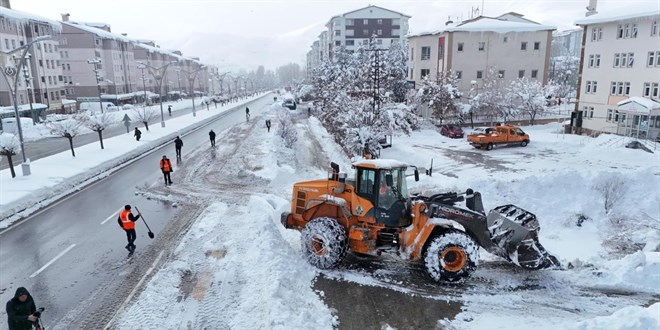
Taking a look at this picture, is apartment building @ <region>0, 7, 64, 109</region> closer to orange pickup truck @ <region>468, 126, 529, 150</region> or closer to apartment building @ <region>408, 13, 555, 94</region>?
apartment building @ <region>408, 13, 555, 94</region>

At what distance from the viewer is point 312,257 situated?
10352 millimetres

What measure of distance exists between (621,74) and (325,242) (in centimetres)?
3419

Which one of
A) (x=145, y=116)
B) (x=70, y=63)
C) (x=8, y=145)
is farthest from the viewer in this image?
(x=70, y=63)

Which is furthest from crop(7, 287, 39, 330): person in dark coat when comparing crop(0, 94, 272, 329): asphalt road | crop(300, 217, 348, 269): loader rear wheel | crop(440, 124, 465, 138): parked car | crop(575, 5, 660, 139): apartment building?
crop(575, 5, 660, 139): apartment building

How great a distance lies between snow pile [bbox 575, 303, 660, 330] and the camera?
6.52m

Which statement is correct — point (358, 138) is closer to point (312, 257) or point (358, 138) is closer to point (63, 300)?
point (312, 257)

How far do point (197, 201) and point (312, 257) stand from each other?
823 centimetres

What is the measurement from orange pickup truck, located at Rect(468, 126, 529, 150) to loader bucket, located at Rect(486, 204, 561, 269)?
21.5 m

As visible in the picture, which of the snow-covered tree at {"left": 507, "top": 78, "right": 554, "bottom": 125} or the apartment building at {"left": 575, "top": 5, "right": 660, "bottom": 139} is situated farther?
the snow-covered tree at {"left": 507, "top": 78, "right": 554, "bottom": 125}

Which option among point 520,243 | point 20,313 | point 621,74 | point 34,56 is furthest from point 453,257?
point 34,56

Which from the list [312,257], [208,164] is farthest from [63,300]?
[208,164]

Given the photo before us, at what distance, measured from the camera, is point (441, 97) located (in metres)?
39.9

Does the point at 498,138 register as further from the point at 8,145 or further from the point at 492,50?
the point at 8,145

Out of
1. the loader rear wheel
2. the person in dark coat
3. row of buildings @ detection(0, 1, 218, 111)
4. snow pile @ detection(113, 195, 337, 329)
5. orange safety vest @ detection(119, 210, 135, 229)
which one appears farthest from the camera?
row of buildings @ detection(0, 1, 218, 111)
